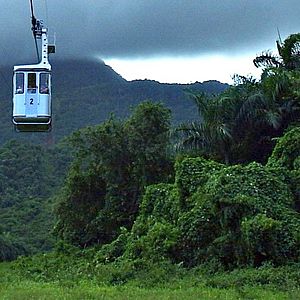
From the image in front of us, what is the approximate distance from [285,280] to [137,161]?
1594cm

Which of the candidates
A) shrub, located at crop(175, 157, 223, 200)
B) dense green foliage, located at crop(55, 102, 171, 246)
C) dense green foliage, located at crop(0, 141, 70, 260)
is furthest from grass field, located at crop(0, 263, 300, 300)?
dense green foliage, located at crop(0, 141, 70, 260)

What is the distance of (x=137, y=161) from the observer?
29.7m

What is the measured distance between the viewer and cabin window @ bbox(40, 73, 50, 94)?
13.6 metres

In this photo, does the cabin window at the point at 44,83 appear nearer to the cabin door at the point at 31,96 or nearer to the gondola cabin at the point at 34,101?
the gondola cabin at the point at 34,101

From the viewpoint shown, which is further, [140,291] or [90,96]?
[90,96]

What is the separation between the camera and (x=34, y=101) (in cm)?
1376

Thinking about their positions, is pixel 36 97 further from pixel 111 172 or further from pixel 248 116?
pixel 111 172

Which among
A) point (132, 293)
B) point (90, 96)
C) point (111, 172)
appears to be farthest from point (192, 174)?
point (90, 96)

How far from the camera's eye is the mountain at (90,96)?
5650 centimetres

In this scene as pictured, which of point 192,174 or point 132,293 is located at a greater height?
point 192,174

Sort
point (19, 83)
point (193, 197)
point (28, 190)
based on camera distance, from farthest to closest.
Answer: point (28, 190), point (193, 197), point (19, 83)

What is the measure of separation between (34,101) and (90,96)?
50267 millimetres

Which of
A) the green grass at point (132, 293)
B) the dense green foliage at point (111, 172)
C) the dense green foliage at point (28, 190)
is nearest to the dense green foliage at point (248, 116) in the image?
the dense green foliage at point (111, 172)

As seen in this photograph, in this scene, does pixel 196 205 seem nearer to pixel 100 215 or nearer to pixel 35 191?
pixel 100 215
